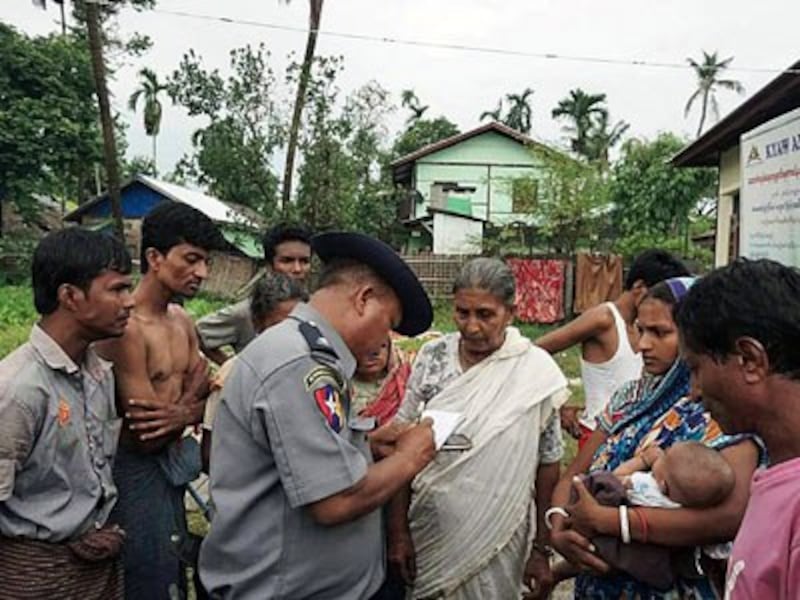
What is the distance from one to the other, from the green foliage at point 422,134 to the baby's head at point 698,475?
1377 inches

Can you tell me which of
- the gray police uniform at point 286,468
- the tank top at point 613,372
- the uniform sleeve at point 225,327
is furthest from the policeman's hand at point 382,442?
the uniform sleeve at point 225,327

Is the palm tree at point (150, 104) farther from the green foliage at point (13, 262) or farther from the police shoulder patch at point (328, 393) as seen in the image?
the police shoulder patch at point (328, 393)

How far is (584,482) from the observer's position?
1.93 metres

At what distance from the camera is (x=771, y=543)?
1.08m

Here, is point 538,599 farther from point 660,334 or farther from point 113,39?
point 113,39

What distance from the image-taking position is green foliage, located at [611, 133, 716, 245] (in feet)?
62.7

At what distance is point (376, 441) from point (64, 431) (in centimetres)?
87

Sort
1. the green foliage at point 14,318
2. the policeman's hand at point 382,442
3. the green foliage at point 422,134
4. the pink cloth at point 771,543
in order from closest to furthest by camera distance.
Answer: the pink cloth at point 771,543, the policeman's hand at point 382,442, the green foliage at point 14,318, the green foliage at point 422,134

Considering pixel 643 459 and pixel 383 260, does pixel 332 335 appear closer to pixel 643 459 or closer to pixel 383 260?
pixel 383 260

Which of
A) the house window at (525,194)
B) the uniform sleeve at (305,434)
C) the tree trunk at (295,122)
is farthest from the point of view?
the house window at (525,194)

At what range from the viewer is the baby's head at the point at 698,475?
5.44 ft

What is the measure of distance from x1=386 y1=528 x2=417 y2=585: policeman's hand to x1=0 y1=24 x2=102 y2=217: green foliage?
73.2 ft

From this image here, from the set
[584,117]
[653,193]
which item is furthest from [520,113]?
→ [653,193]

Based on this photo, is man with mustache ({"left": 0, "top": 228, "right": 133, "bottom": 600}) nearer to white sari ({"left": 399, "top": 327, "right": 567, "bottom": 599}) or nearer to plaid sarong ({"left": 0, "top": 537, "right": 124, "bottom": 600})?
plaid sarong ({"left": 0, "top": 537, "right": 124, "bottom": 600})
